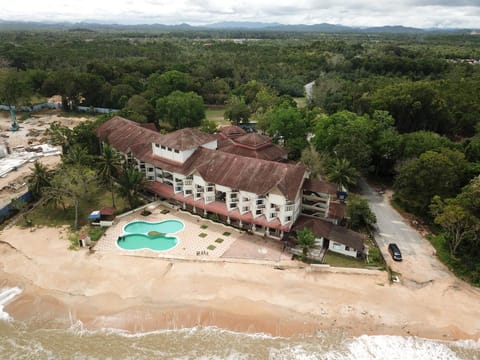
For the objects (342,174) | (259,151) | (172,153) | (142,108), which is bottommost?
(142,108)

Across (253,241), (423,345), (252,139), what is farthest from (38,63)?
(423,345)

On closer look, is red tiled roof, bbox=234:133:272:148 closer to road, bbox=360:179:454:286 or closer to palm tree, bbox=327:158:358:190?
palm tree, bbox=327:158:358:190

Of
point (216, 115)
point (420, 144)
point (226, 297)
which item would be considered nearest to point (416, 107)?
point (420, 144)

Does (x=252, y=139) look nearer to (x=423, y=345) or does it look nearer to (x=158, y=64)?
(x=423, y=345)

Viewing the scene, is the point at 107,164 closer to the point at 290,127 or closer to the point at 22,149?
the point at 290,127

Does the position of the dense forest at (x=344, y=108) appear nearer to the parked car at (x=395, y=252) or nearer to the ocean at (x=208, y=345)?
Result: the parked car at (x=395, y=252)

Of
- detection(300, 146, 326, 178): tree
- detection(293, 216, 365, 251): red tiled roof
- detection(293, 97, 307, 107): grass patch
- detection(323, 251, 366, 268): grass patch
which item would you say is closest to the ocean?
detection(323, 251, 366, 268): grass patch
